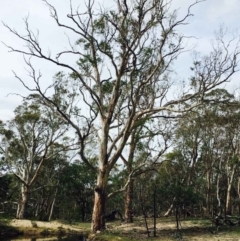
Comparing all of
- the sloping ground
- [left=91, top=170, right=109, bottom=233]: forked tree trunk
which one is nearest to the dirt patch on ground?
the sloping ground

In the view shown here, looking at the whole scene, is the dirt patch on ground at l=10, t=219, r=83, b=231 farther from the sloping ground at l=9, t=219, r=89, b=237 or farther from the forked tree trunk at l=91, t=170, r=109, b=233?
the forked tree trunk at l=91, t=170, r=109, b=233

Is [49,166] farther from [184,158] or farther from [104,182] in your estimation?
[104,182]

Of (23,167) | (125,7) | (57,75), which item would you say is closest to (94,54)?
(125,7)

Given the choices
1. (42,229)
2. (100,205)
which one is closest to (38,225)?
(42,229)

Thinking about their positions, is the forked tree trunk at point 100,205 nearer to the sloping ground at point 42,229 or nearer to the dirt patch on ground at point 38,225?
the sloping ground at point 42,229

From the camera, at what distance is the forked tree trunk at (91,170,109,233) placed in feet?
51.0

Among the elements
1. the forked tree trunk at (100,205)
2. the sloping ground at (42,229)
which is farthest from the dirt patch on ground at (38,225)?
the forked tree trunk at (100,205)

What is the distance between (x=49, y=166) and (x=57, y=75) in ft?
42.5

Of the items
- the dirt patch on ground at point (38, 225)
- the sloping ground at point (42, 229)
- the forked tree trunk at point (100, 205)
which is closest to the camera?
the forked tree trunk at point (100, 205)

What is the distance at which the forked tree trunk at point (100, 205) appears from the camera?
612 inches

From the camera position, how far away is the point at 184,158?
30891 mm

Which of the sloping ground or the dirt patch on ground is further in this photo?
the dirt patch on ground

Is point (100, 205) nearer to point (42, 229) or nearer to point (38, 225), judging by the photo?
point (42, 229)

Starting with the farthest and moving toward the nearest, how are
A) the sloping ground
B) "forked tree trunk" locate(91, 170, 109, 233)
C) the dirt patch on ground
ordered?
the dirt patch on ground, the sloping ground, "forked tree trunk" locate(91, 170, 109, 233)
